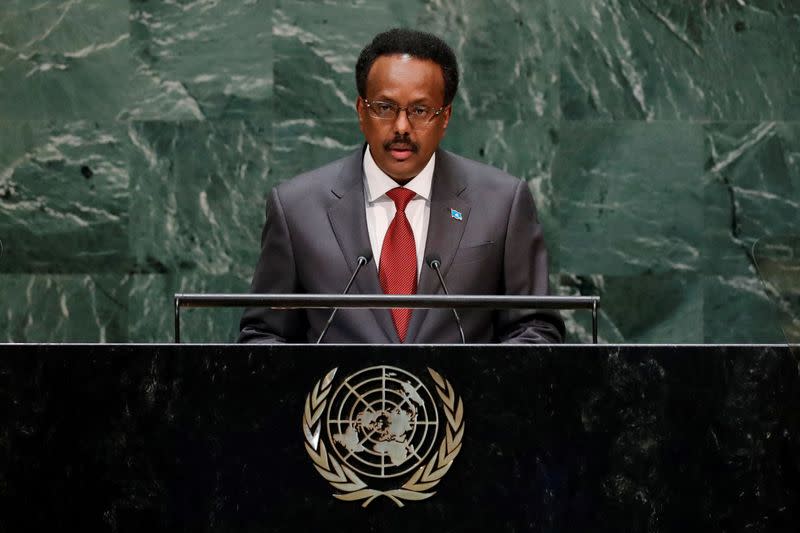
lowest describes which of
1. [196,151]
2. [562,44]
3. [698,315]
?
[698,315]

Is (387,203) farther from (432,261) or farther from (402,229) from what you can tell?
(432,261)

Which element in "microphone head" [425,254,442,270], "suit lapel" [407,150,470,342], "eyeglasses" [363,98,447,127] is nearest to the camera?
"microphone head" [425,254,442,270]

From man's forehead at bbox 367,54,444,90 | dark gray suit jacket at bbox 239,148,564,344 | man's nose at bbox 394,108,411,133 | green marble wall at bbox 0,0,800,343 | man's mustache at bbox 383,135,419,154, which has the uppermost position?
man's forehead at bbox 367,54,444,90

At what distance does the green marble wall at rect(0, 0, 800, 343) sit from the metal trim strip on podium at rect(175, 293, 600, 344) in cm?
258

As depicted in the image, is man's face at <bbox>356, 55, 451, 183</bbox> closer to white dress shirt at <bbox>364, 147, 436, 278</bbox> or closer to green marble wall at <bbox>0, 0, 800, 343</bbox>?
white dress shirt at <bbox>364, 147, 436, 278</bbox>

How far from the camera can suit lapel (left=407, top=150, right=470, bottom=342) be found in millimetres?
3396

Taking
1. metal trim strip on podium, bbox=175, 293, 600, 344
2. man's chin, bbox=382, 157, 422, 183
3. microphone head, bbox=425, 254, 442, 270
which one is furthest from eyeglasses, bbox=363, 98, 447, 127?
metal trim strip on podium, bbox=175, 293, 600, 344
